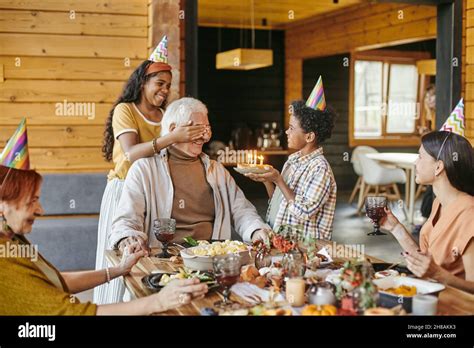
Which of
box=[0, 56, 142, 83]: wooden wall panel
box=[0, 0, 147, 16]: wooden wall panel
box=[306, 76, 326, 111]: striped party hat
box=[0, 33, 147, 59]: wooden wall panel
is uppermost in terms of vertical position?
box=[0, 0, 147, 16]: wooden wall panel

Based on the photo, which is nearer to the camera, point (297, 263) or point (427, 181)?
point (297, 263)

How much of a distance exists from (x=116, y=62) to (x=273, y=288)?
10.7 ft

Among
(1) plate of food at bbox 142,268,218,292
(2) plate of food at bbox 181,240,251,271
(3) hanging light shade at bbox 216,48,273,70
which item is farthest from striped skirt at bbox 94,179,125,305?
(3) hanging light shade at bbox 216,48,273,70

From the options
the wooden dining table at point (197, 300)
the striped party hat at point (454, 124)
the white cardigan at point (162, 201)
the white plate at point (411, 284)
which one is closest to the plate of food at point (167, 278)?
the wooden dining table at point (197, 300)

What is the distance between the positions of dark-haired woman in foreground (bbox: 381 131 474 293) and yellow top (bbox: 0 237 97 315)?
1146 mm

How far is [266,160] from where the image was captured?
32.4 feet

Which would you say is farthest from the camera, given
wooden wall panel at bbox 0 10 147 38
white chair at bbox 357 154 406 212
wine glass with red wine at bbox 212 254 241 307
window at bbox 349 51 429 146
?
window at bbox 349 51 429 146

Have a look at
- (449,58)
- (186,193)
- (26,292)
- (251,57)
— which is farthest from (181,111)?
(251,57)

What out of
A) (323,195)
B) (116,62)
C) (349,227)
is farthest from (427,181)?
(349,227)

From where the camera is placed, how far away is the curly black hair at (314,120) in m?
3.17

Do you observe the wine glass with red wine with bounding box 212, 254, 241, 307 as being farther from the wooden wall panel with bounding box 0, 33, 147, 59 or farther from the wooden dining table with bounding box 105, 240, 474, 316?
the wooden wall panel with bounding box 0, 33, 147, 59

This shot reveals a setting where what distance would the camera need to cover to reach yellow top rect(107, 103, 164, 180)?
3.54 metres

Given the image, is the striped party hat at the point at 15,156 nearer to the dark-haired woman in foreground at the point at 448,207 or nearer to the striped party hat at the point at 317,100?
the dark-haired woman in foreground at the point at 448,207
